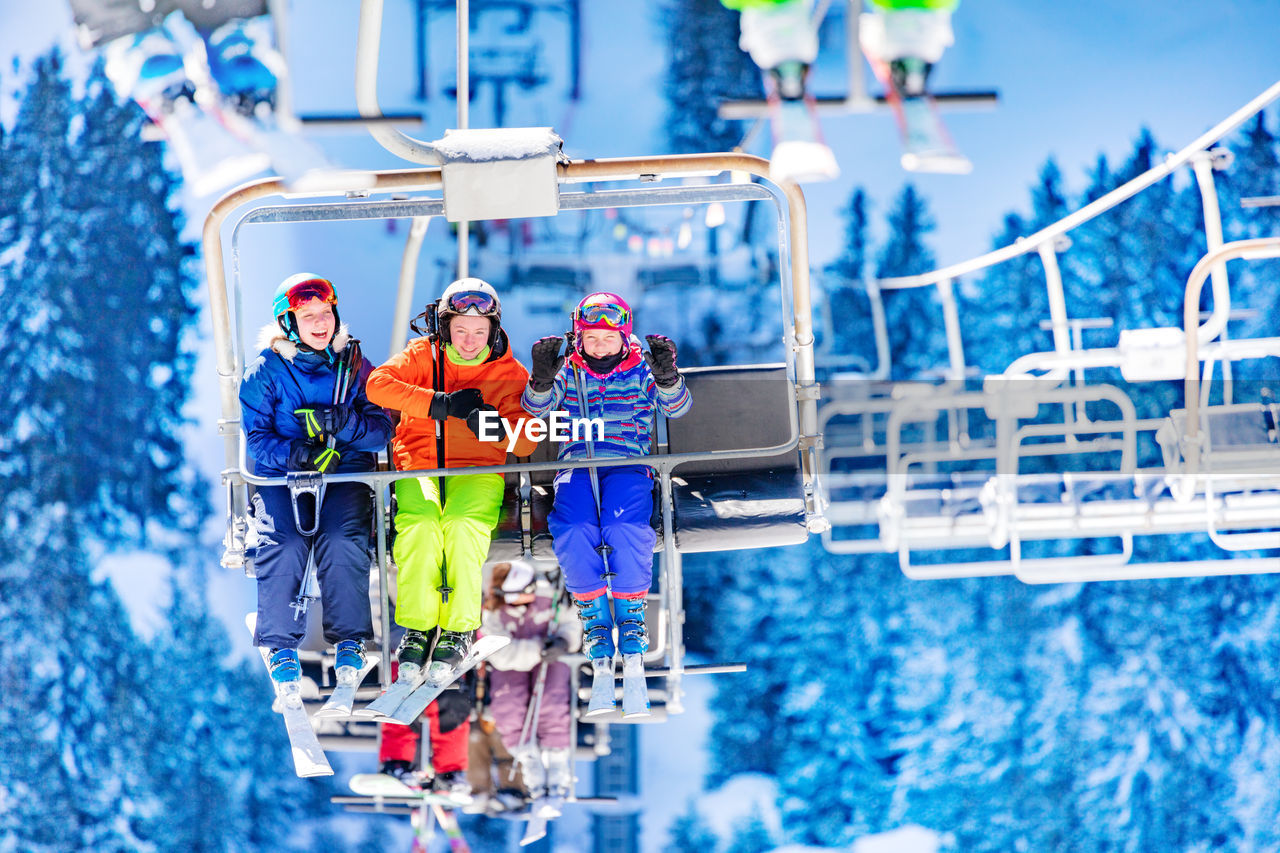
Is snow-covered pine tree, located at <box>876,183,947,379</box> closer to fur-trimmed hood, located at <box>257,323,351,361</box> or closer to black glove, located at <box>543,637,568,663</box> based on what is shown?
black glove, located at <box>543,637,568,663</box>

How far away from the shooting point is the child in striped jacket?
9.07 feet

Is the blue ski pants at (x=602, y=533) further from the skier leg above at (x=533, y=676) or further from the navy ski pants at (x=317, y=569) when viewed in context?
the skier leg above at (x=533, y=676)

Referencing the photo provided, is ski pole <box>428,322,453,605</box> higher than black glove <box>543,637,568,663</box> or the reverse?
higher

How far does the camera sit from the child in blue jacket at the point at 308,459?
107 inches

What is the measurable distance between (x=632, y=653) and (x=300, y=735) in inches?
33.9

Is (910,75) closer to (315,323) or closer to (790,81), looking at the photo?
(790,81)

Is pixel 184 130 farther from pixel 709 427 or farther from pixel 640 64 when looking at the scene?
pixel 640 64

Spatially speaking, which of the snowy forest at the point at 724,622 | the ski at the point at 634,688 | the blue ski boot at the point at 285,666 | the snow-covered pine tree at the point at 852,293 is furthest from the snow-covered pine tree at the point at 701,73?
the blue ski boot at the point at 285,666

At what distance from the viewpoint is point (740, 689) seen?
7984 millimetres

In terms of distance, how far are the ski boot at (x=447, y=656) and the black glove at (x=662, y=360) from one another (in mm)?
821

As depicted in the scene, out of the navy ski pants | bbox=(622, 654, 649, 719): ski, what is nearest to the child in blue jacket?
the navy ski pants

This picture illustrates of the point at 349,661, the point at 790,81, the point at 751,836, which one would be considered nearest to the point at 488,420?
the point at 349,661

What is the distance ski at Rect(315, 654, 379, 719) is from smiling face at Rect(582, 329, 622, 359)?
38.3 inches

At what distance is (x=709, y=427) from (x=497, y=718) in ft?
5.18
